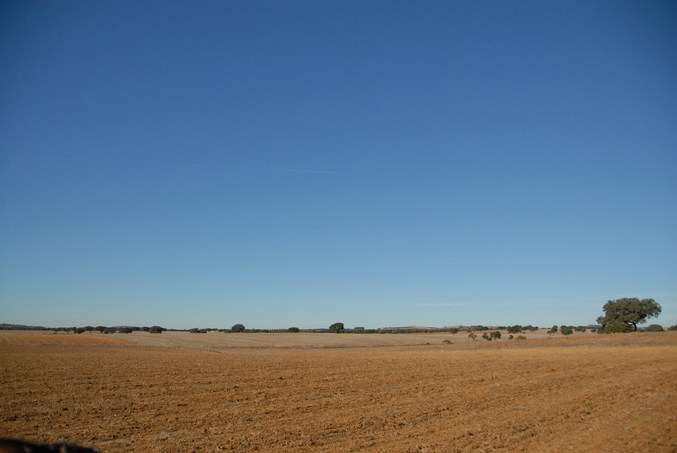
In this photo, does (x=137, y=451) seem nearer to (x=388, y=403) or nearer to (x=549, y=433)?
(x=388, y=403)

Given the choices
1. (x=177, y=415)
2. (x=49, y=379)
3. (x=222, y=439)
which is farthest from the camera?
(x=49, y=379)

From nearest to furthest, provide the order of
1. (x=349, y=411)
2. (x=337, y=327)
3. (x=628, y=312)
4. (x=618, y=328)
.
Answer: (x=349, y=411) → (x=618, y=328) → (x=628, y=312) → (x=337, y=327)

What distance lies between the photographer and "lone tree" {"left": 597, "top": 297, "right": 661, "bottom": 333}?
8412cm

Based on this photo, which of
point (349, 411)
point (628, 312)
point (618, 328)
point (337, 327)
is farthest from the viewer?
point (337, 327)

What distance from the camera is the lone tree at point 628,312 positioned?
8412cm

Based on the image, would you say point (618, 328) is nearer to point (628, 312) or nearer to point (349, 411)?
point (628, 312)

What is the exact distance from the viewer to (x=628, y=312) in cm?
8719

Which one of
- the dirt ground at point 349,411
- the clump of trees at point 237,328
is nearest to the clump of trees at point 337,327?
the clump of trees at point 237,328

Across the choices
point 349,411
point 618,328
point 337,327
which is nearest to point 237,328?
point 337,327

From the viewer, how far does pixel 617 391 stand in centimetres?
1786

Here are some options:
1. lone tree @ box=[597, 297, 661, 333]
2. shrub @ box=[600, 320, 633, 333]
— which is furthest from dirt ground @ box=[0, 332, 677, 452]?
lone tree @ box=[597, 297, 661, 333]

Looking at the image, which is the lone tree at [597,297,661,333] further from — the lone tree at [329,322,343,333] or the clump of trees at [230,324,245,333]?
the clump of trees at [230,324,245,333]

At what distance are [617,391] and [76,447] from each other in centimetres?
2049

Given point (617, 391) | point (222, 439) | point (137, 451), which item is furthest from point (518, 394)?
point (137, 451)
